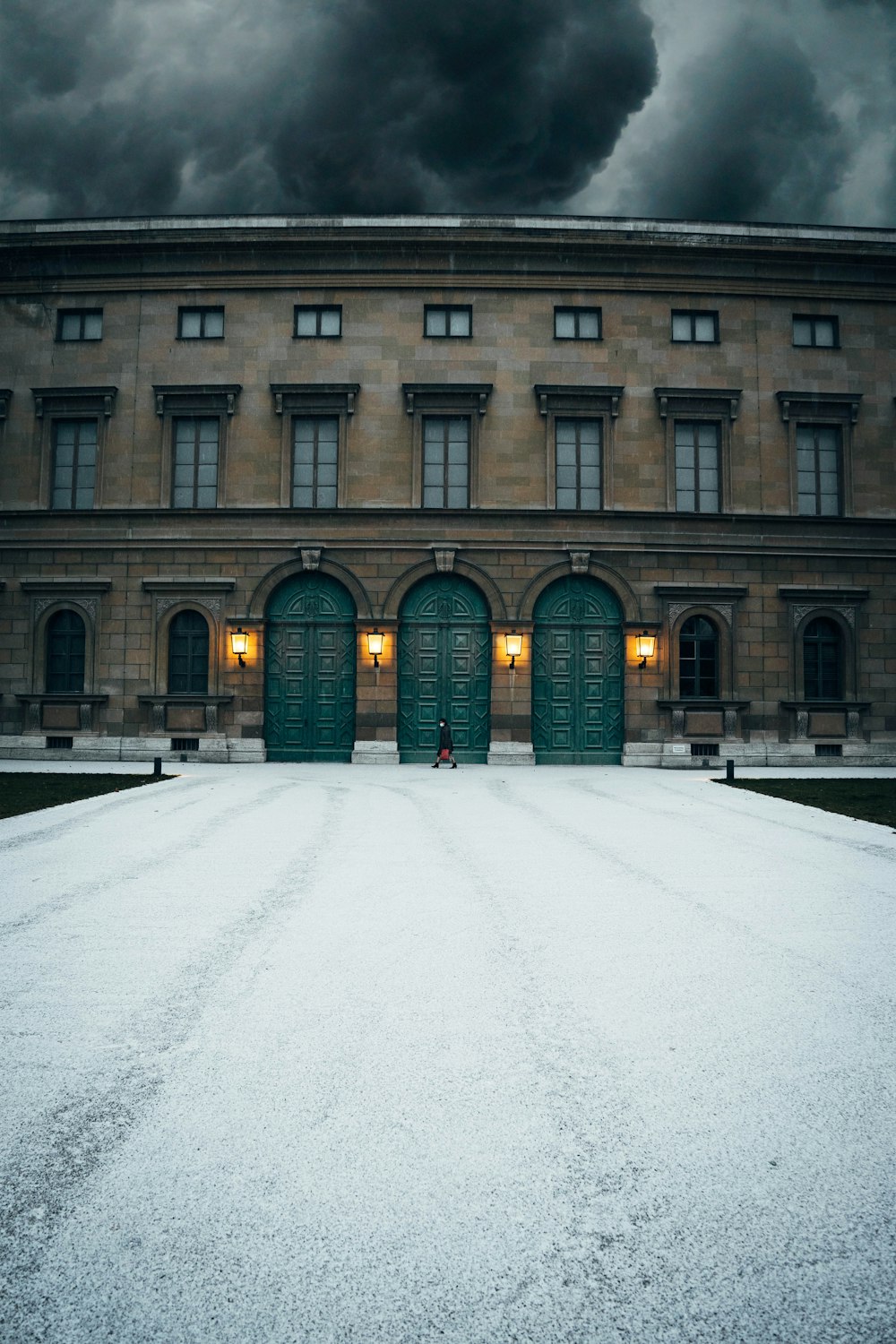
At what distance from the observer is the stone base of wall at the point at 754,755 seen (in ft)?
79.2

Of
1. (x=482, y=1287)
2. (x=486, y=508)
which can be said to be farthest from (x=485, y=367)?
(x=482, y=1287)

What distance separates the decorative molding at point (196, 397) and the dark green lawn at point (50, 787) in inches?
456

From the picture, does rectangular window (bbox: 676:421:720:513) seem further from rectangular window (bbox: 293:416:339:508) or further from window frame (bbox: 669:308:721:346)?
rectangular window (bbox: 293:416:339:508)

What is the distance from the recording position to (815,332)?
83.3 ft

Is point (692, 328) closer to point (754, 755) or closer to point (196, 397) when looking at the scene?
point (754, 755)

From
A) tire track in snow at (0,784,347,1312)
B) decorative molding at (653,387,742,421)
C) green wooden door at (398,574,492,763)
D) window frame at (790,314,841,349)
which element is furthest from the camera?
window frame at (790,314,841,349)

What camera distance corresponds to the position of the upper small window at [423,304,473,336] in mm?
24984

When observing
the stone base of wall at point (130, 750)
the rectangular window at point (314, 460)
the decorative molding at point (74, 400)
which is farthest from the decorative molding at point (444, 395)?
the stone base of wall at point (130, 750)

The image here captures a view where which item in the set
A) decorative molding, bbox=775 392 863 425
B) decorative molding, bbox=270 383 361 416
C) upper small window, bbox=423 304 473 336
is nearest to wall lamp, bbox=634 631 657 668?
decorative molding, bbox=775 392 863 425

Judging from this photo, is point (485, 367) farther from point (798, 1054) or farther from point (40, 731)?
point (798, 1054)

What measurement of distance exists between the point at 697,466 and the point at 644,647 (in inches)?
233

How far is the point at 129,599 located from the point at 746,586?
1877cm

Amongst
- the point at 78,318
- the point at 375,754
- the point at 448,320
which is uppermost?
the point at 78,318

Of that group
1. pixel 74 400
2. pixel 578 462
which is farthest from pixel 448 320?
pixel 74 400
